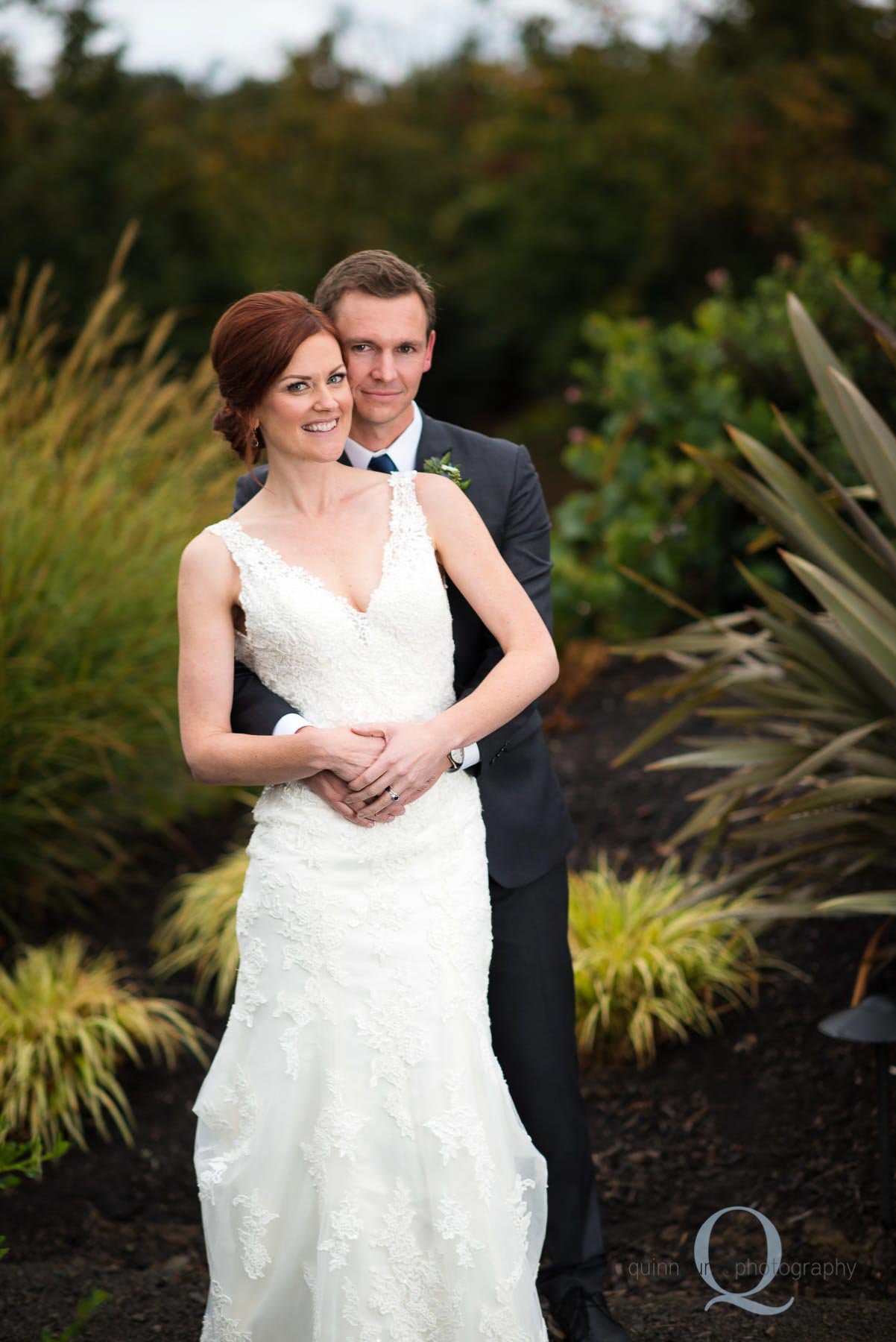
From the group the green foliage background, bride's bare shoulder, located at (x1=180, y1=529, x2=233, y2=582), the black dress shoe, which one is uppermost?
the green foliage background

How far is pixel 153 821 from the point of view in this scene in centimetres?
559

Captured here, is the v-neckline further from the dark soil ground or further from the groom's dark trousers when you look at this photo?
the dark soil ground

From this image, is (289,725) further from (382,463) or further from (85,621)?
(85,621)

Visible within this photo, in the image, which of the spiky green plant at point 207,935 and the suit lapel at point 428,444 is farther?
the spiky green plant at point 207,935

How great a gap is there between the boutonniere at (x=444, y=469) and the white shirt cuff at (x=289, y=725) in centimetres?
64

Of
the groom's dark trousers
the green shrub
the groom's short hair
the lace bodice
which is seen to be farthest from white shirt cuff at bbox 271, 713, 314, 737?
the green shrub

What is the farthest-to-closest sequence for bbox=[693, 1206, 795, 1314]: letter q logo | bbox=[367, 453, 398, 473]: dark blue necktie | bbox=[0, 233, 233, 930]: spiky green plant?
1. bbox=[0, 233, 233, 930]: spiky green plant
2. bbox=[693, 1206, 795, 1314]: letter q logo
3. bbox=[367, 453, 398, 473]: dark blue necktie

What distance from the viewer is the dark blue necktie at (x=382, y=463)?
2904 millimetres

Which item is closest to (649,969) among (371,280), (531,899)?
(531,899)

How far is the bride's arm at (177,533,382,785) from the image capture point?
8.04 ft

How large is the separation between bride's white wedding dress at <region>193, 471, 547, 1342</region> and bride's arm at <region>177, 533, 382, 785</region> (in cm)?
5

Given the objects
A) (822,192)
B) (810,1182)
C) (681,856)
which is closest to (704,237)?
(822,192)

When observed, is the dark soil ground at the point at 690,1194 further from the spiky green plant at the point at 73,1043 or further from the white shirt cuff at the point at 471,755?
the white shirt cuff at the point at 471,755

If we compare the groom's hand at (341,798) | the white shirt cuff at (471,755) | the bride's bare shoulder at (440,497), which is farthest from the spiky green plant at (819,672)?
the groom's hand at (341,798)
